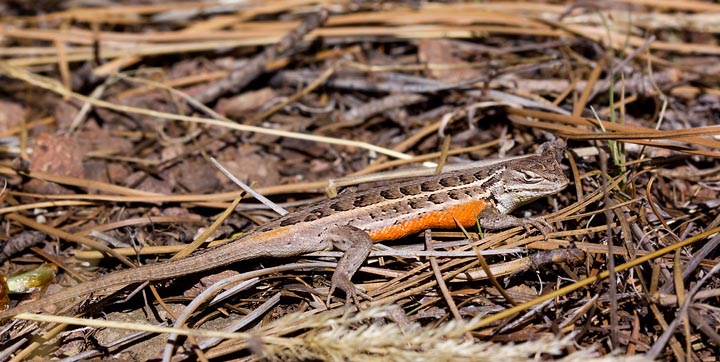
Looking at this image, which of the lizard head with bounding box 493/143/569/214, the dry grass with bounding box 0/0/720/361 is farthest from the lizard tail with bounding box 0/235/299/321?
the lizard head with bounding box 493/143/569/214

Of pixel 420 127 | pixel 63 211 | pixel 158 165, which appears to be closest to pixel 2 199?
pixel 63 211

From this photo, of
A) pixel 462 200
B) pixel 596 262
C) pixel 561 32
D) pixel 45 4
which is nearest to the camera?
pixel 596 262

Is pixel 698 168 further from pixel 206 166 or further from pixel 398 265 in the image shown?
pixel 206 166

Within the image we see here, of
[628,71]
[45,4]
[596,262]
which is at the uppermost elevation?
[45,4]

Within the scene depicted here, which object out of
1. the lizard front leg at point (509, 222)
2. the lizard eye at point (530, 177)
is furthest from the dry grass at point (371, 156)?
the lizard eye at point (530, 177)

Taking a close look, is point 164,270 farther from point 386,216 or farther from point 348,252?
point 386,216

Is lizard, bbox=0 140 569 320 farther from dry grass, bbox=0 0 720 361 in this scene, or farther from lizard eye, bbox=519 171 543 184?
Answer: dry grass, bbox=0 0 720 361
